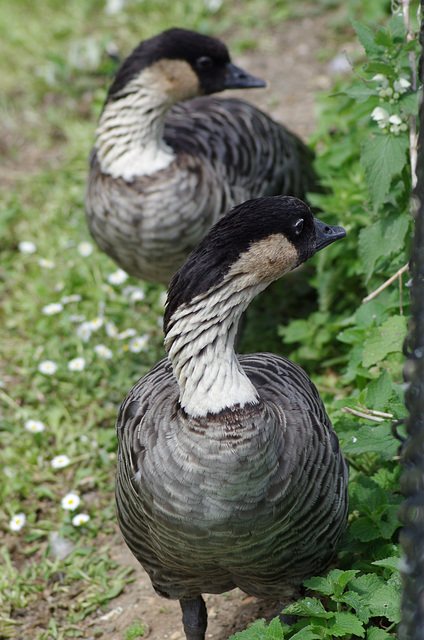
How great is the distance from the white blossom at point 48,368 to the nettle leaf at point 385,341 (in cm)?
219

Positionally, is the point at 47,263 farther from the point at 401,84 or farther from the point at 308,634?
the point at 308,634

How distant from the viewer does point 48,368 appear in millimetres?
4984

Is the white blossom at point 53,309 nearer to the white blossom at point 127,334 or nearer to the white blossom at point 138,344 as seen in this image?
the white blossom at point 127,334

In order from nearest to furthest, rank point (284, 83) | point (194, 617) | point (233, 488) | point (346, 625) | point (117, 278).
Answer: point (233, 488) < point (346, 625) < point (194, 617) < point (117, 278) < point (284, 83)

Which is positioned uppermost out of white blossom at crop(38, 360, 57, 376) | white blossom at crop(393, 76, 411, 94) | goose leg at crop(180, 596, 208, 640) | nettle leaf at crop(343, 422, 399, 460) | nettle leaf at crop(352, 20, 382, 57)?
nettle leaf at crop(352, 20, 382, 57)

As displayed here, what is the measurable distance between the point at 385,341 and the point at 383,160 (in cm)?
82

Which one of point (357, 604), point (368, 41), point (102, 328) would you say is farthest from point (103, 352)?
point (357, 604)

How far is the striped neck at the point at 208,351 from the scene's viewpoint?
2.60 meters

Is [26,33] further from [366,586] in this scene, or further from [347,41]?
[366,586]

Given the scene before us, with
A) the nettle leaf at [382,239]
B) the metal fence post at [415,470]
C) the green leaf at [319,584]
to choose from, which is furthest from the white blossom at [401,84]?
the green leaf at [319,584]

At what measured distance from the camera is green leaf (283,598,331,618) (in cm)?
282

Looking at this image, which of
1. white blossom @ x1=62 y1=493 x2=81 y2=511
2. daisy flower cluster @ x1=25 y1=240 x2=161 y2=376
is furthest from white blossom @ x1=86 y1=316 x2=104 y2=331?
white blossom @ x1=62 y1=493 x2=81 y2=511

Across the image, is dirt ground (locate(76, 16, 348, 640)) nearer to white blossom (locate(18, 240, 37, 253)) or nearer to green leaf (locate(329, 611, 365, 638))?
green leaf (locate(329, 611, 365, 638))

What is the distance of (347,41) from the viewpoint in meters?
7.35
